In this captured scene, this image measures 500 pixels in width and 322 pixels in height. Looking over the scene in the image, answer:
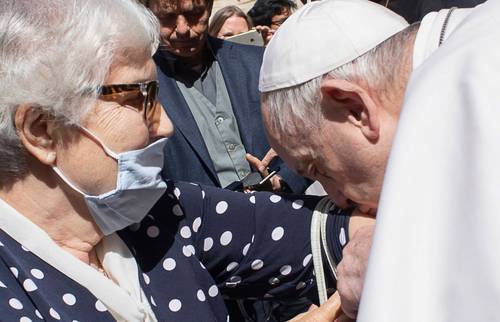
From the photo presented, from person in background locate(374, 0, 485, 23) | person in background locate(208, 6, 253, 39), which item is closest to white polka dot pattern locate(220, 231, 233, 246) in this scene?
person in background locate(374, 0, 485, 23)

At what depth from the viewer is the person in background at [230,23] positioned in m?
5.29

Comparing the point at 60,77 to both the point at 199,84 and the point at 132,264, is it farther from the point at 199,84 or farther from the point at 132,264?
the point at 199,84

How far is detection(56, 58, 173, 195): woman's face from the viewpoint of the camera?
78.4 inches

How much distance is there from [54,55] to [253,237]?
2.72 feet

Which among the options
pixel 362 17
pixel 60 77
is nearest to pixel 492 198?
pixel 362 17

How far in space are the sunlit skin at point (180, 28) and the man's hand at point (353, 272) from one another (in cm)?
198

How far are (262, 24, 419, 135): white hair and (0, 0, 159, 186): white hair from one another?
42 cm

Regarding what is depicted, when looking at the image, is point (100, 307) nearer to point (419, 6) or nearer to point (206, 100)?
point (206, 100)

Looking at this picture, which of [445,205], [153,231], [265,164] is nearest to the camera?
[445,205]

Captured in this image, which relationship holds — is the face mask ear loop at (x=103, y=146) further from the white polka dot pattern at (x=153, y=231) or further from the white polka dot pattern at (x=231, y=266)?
the white polka dot pattern at (x=231, y=266)

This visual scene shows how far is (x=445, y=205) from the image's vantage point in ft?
3.15

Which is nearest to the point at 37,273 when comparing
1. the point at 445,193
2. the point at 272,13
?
the point at 445,193

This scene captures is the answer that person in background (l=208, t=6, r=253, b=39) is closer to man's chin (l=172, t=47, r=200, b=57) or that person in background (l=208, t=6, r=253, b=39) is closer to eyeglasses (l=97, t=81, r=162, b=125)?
man's chin (l=172, t=47, r=200, b=57)

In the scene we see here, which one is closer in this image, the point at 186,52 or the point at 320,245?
the point at 320,245
